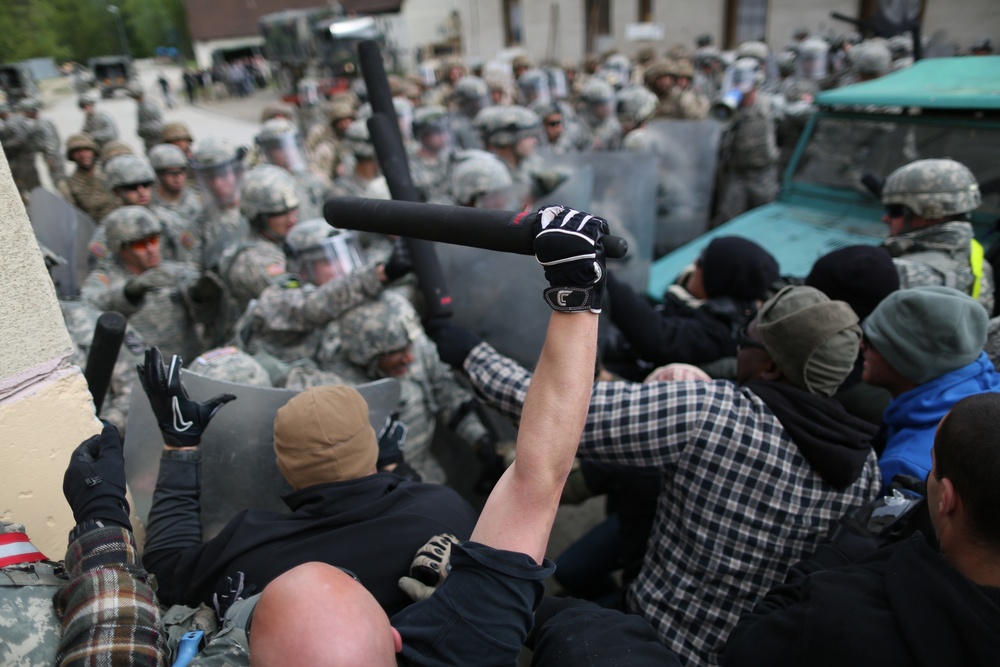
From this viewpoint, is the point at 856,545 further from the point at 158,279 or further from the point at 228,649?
the point at 158,279

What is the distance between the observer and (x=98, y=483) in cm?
128

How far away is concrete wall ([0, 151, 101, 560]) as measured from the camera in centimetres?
138

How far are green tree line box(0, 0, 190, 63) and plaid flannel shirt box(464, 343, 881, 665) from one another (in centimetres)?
1227

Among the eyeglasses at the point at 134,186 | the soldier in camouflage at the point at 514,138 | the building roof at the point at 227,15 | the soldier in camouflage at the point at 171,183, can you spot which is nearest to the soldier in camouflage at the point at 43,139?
the soldier in camouflage at the point at 171,183

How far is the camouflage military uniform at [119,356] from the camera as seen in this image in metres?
2.60

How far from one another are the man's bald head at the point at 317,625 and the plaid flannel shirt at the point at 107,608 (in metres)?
0.29

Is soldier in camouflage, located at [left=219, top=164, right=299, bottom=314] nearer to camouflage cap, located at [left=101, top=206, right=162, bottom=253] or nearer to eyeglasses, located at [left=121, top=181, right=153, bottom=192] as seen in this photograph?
camouflage cap, located at [left=101, top=206, right=162, bottom=253]

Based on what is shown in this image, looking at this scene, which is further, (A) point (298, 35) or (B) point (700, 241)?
(A) point (298, 35)

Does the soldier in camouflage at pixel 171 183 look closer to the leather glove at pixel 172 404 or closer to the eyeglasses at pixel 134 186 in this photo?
the eyeglasses at pixel 134 186

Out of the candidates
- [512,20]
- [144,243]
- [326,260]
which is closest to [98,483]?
[326,260]

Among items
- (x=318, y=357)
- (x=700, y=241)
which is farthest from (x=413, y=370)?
(x=700, y=241)

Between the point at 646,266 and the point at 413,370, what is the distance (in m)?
2.05

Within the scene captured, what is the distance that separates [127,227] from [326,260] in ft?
4.84

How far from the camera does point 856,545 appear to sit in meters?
1.43
